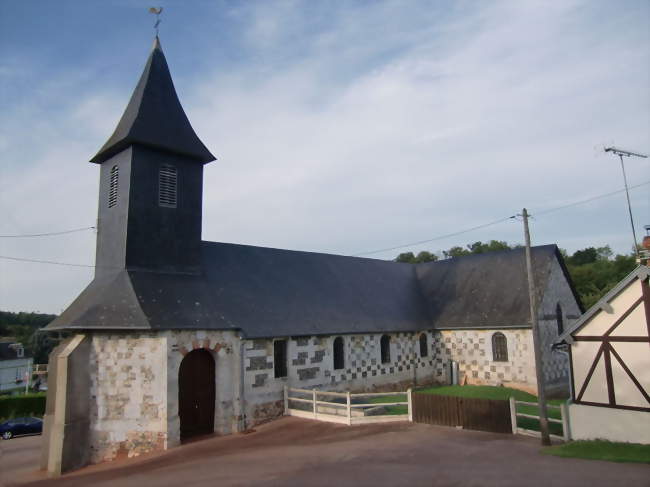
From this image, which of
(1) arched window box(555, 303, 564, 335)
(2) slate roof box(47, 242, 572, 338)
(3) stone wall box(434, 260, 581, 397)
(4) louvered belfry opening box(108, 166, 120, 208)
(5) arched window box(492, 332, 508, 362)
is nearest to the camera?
(2) slate roof box(47, 242, 572, 338)

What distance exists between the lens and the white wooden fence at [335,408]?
52.3 ft

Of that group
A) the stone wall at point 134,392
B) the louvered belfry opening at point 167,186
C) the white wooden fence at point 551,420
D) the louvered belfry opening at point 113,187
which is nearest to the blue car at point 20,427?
the stone wall at point 134,392

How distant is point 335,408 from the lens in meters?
16.7

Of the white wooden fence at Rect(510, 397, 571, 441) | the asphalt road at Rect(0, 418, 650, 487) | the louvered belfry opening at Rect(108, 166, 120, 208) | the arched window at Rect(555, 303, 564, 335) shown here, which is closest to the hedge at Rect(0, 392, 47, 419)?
the asphalt road at Rect(0, 418, 650, 487)

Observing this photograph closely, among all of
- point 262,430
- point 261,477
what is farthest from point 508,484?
point 262,430

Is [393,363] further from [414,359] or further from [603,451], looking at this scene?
[603,451]

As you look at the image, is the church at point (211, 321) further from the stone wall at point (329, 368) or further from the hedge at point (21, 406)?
the hedge at point (21, 406)

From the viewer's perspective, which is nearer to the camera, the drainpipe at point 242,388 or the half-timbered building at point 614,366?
the half-timbered building at point 614,366

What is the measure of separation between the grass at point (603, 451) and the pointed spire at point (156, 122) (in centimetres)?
1518

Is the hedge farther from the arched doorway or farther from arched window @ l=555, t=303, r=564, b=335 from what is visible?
arched window @ l=555, t=303, r=564, b=335

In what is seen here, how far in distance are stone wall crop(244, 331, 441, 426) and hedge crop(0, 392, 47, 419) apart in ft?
59.6

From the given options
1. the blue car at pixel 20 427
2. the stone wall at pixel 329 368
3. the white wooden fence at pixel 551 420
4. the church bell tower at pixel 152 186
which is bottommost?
the blue car at pixel 20 427

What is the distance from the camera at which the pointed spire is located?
57.4 ft

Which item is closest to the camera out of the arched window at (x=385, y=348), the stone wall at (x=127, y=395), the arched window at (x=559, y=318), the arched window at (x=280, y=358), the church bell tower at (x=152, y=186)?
the stone wall at (x=127, y=395)
